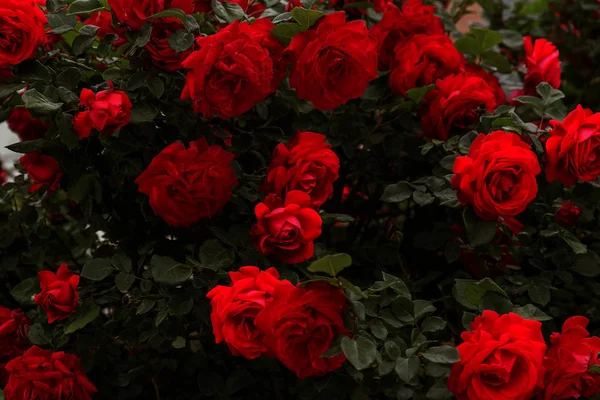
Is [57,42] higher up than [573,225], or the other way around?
[57,42]

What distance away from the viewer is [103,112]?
76cm

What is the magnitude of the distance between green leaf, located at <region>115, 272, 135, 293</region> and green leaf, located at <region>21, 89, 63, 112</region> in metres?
0.20

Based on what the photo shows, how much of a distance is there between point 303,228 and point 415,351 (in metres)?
0.17

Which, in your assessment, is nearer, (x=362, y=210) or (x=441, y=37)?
(x=441, y=37)

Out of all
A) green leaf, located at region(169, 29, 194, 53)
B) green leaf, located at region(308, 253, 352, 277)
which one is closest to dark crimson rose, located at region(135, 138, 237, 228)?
green leaf, located at region(169, 29, 194, 53)

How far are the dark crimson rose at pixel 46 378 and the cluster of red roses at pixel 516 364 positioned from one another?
46cm

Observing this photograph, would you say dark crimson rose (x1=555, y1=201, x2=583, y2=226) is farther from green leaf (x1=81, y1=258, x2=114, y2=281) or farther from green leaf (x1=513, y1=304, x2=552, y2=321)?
green leaf (x1=81, y1=258, x2=114, y2=281)

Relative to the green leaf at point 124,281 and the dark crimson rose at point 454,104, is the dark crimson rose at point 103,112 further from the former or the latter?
the dark crimson rose at point 454,104

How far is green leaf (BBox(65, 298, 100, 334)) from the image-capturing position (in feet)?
2.70

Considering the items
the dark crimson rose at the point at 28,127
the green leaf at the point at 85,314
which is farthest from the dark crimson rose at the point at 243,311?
the dark crimson rose at the point at 28,127

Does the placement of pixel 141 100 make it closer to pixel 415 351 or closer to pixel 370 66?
pixel 370 66

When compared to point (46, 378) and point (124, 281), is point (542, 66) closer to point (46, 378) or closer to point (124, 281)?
point (124, 281)

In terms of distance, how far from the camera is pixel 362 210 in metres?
1.11

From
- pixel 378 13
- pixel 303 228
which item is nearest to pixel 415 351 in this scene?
pixel 303 228
